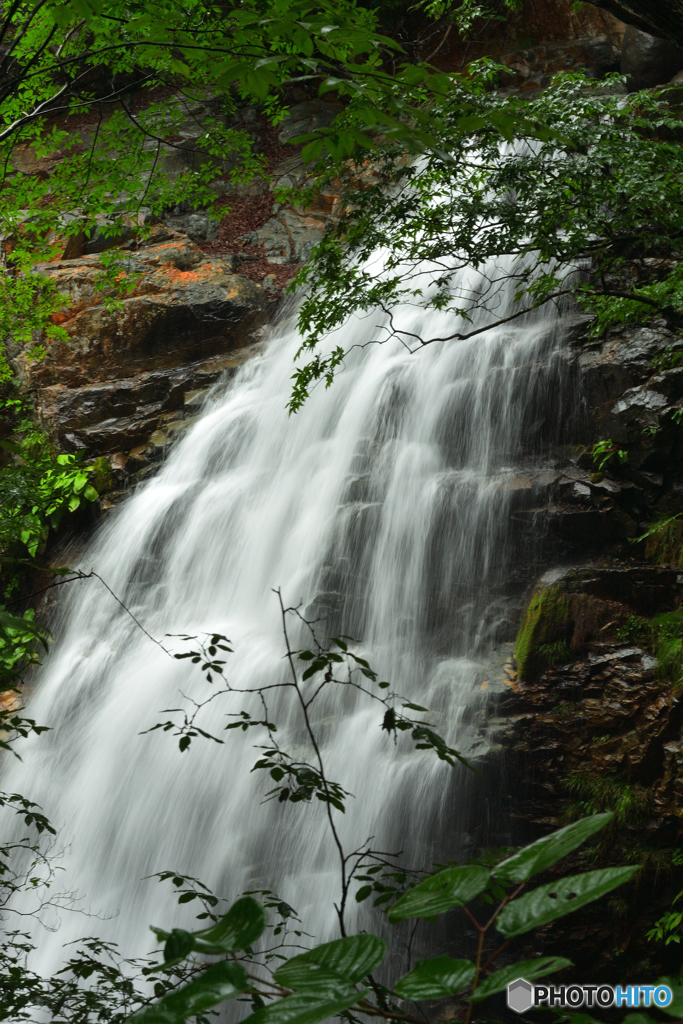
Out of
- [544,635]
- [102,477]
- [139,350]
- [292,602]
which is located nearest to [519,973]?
[544,635]

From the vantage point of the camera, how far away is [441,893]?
745mm

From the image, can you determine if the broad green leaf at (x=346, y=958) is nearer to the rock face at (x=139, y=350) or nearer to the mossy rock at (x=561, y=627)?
the mossy rock at (x=561, y=627)

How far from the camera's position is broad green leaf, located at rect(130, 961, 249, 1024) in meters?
0.63

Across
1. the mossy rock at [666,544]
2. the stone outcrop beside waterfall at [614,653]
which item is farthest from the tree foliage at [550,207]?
the mossy rock at [666,544]

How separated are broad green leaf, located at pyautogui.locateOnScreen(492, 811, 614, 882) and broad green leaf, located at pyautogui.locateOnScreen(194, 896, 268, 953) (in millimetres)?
253

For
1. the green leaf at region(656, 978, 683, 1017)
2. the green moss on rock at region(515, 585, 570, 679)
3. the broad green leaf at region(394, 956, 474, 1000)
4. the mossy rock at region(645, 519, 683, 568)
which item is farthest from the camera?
the mossy rock at region(645, 519, 683, 568)

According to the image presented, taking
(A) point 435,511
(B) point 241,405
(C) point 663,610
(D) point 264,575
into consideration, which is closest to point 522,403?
(A) point 435,511

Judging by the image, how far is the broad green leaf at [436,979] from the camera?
0.66 m

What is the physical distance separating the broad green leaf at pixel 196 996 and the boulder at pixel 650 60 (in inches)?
505

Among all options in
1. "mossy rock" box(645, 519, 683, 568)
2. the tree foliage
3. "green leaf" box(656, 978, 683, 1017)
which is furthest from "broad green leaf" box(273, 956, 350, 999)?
"mossy rock" box(645, 519, 683, 568)

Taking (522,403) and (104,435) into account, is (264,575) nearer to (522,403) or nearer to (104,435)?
(522,403)

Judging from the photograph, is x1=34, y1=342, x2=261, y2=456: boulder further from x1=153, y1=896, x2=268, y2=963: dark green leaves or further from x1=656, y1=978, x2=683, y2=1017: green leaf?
x1=656, y1=978, x2=683, y2=1017: green leaf

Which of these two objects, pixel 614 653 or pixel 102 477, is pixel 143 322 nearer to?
pixel 102 477

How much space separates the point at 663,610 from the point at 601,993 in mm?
2536
